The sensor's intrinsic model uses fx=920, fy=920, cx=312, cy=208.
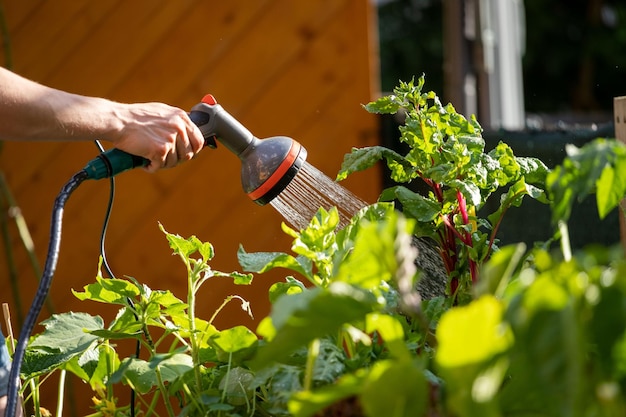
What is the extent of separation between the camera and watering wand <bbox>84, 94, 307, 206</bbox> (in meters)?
0.98

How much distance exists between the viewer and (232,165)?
6.86 ft

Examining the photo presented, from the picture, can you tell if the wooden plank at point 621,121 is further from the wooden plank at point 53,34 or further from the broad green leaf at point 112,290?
the wooden plank at point 53,34

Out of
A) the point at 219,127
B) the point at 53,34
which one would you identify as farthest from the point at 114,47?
the point at 219,127

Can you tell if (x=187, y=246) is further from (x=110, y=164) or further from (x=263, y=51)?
(x=263, y=51)

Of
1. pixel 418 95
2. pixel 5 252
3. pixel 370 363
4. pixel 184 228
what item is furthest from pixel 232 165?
pixel 370 363

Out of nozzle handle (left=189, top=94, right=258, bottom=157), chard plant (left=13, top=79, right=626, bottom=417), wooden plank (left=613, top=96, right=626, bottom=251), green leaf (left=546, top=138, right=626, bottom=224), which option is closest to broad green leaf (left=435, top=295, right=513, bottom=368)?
chard plant (left=13, top=79, right=626, bottom=417)

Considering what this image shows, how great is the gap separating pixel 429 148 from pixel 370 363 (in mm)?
215

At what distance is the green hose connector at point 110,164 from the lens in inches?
34.4

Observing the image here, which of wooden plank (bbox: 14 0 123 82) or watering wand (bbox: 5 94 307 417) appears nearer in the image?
watering wand (bbox: 5 94 307 417)

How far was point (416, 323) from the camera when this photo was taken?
0.73 meters

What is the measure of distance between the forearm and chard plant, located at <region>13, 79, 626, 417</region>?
0.16 meters

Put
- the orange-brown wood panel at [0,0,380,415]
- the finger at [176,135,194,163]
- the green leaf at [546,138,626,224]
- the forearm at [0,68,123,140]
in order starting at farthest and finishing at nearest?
the orange-brown wood panel at [0,0,380,415] < the finger at [176,135,194,163] < the forearm at [0,68,123,140] < the green leaf at [546,138,626,224]

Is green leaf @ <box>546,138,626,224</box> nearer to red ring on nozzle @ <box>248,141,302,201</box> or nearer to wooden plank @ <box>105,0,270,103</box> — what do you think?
red ring on nozzle @ <box>248,141,302,201</box>

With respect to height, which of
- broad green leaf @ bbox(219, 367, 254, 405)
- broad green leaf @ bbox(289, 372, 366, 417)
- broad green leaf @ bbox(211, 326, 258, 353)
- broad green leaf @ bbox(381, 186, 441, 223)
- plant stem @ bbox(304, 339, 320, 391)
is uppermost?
broad green leaf @ bbox(381, 186, 441, 223)
